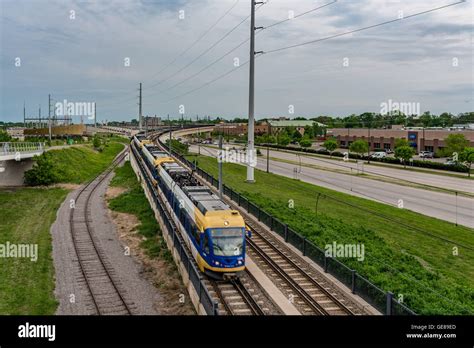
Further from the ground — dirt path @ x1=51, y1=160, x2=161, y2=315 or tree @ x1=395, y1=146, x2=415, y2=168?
tree @ x1=395, y1=146, x2=415, y2=168

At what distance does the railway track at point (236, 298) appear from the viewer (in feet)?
53.5

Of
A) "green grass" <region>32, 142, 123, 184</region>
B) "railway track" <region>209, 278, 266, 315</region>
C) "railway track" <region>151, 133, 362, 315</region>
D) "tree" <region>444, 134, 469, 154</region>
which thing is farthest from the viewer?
"tree" <region>444, 134, 469, 154</region>

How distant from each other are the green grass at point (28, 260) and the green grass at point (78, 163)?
8439mm

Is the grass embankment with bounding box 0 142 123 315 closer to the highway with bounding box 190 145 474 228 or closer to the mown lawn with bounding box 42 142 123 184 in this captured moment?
the mown lawn with bounding box 42 142 123 184

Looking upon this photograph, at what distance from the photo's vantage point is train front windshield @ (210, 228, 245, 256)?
59.6 feet

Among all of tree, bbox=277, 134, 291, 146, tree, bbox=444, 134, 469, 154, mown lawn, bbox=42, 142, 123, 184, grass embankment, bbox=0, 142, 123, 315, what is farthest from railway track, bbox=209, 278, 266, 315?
tree, bbox=277, 134, 291, 146

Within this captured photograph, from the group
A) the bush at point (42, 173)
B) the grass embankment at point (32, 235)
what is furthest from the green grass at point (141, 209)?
the bush at point (42, 173)

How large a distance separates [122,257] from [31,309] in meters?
8.03
